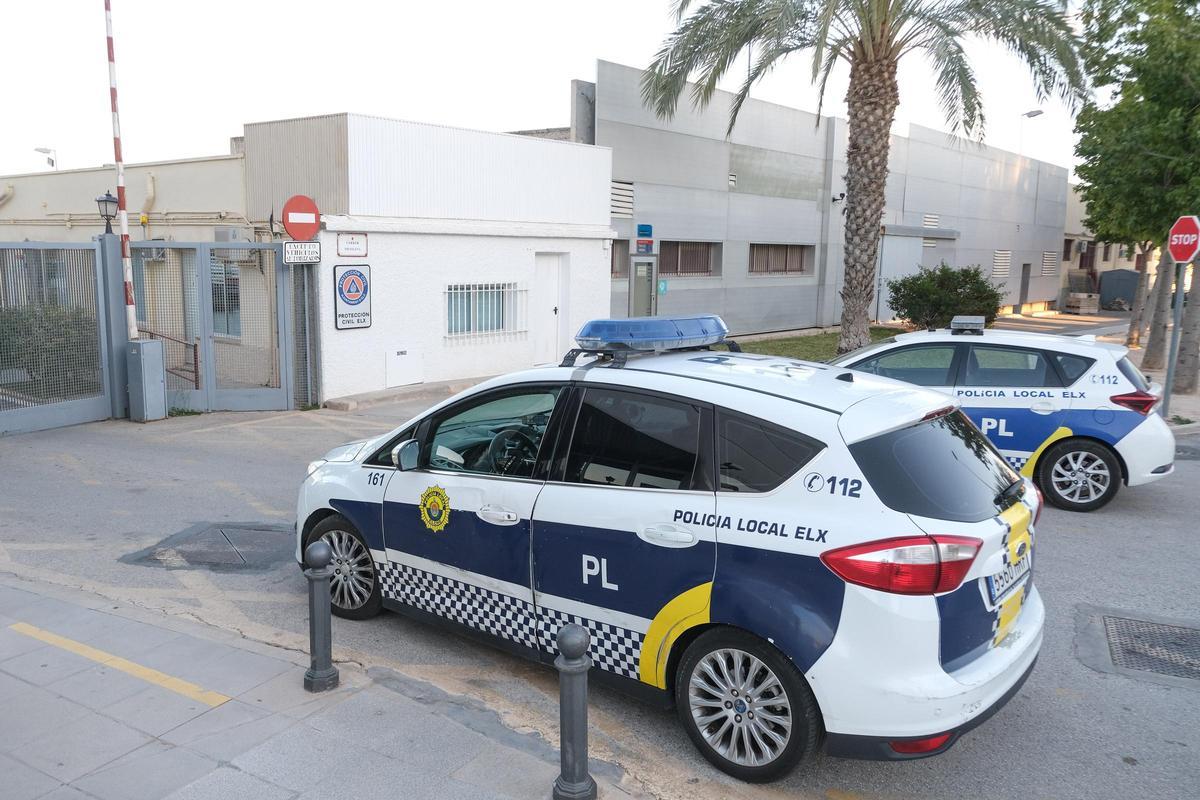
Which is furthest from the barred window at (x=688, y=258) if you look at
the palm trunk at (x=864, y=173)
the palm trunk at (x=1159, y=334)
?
the palm trunk at (x=1159, y=334)

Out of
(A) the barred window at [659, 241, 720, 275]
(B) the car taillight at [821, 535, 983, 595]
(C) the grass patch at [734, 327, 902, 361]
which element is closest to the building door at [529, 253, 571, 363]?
(C) the grass patch at [734, 327, 902, 361]

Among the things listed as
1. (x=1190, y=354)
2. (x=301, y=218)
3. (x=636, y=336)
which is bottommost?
(x=1190, y=354)

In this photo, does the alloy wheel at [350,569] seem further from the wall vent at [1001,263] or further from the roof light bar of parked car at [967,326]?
the wall vent at [1001,263]

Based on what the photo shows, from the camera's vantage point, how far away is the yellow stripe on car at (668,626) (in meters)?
3.83

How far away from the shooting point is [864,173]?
16.0 meters

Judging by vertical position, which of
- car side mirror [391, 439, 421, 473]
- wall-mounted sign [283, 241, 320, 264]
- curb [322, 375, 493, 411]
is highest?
wall-mounted sign [283, 241, 320, 264]

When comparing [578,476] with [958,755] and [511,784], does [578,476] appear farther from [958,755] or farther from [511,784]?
[958,755]

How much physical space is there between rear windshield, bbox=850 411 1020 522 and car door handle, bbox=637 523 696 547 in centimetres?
76

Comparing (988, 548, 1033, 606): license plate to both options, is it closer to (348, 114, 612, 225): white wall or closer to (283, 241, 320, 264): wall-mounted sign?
(283, 241, 320, 264): wall-mounted sign

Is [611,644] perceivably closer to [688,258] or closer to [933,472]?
[933,472]

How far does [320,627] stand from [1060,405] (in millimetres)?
6547

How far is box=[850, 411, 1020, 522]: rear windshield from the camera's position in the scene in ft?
12.0

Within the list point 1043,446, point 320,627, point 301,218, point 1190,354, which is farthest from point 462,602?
point 1190,354

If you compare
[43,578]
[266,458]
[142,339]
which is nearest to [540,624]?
[43,578]
